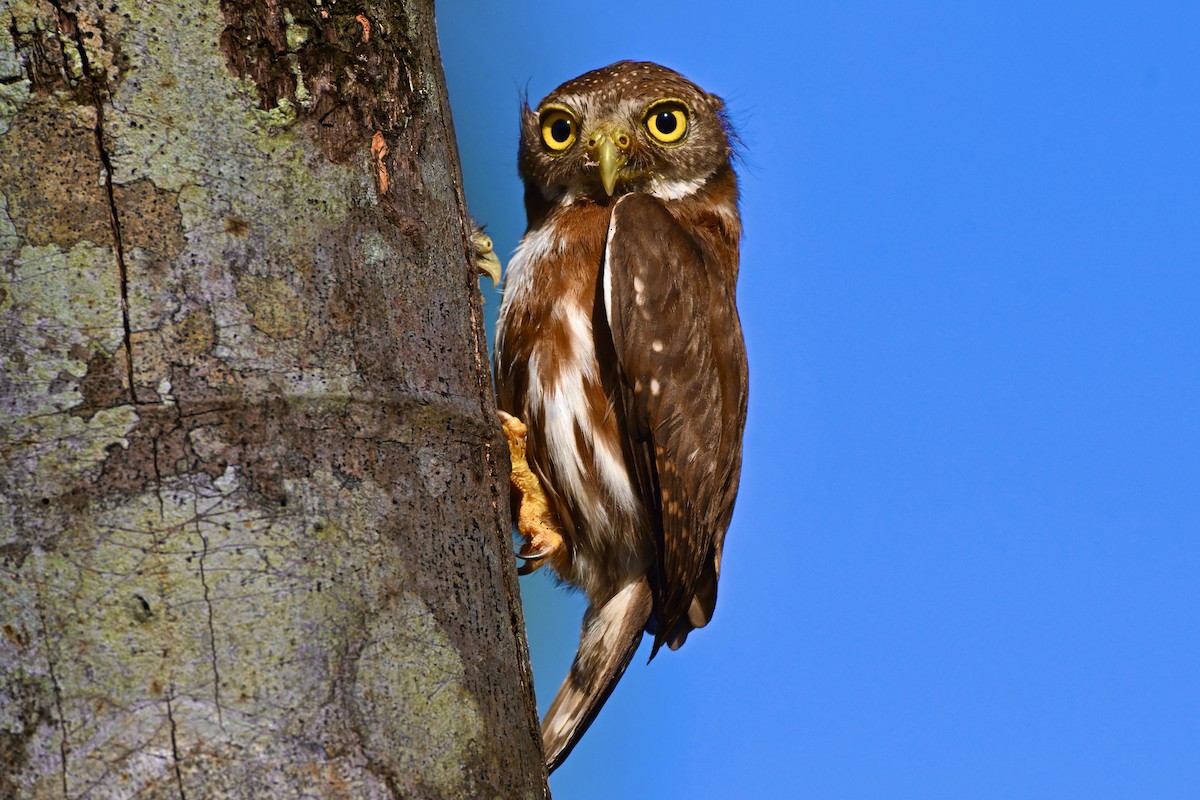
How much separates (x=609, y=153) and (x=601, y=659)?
64.5 inches

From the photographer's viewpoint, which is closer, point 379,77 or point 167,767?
point 167,767

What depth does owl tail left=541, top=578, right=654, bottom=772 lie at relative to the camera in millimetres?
3617

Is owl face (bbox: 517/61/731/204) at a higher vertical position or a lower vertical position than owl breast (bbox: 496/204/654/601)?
higher

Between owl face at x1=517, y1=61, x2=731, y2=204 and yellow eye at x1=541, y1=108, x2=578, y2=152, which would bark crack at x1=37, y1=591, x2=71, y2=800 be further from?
yellow eye at x1=541, y1=108, x2=578, y2=152

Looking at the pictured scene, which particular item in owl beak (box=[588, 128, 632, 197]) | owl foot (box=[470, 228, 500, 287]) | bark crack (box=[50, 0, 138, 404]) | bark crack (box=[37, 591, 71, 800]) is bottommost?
bark crack (box=[37, 591, 71, 800])

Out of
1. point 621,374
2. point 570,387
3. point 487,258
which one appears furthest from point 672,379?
point 487,258

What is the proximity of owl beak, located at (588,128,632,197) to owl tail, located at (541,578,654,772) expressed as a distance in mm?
1304

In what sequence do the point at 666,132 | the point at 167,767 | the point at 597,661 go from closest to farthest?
1. the point at 167,767
2. the point at 597,661
3. the point at 666,132

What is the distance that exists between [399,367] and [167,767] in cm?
54

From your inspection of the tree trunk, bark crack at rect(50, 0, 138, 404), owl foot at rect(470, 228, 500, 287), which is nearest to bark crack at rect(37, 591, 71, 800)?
the tree trunk

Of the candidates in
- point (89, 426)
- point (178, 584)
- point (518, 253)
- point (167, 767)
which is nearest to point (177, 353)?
point (89, 426)

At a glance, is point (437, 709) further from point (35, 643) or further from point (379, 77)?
point (379, 77)

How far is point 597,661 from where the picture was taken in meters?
3.64

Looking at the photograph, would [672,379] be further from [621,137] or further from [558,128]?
[558,128]
